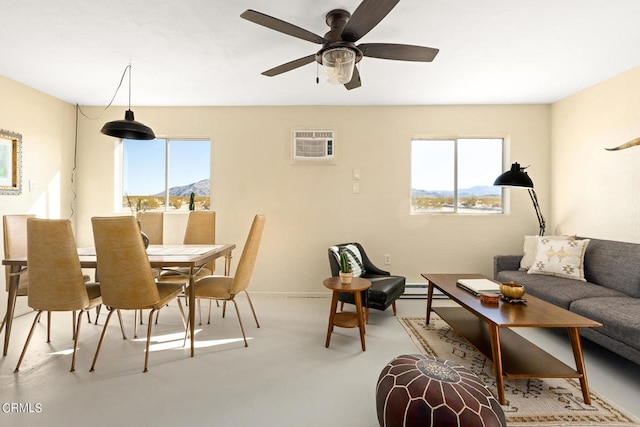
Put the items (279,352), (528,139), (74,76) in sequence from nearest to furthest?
(279,352)
(74,76)
(528,139)

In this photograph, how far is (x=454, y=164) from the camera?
148 inches

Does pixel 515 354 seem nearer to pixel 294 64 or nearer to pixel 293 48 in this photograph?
pixel 294 64

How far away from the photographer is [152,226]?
311 cm

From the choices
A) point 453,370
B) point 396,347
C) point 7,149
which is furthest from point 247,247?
point 7,149

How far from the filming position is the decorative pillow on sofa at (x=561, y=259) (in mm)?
2717

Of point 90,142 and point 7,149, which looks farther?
point 90,142

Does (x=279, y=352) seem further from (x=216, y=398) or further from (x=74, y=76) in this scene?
(x=74, y=76)

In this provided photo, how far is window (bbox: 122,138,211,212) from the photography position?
3.78 metres

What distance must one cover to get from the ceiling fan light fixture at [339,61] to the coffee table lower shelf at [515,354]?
1976mm

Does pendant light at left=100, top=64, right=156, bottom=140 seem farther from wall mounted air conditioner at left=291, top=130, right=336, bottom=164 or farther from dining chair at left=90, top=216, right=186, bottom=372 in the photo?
wall mounted air conditioner at left=291, top=130, right=336, bottom=164

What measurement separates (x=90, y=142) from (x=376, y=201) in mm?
3840

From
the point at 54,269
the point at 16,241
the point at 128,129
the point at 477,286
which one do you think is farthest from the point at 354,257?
the point at 16,241

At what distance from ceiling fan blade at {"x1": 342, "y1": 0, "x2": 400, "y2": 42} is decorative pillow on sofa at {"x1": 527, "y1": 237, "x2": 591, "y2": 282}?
113 inches

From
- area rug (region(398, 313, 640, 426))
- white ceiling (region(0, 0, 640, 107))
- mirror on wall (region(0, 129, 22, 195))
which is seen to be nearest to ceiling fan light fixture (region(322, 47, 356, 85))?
white ceiling (region(0, 0, 640, 107))
